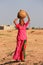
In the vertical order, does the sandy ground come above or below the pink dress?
below

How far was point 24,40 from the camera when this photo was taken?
31.3ft

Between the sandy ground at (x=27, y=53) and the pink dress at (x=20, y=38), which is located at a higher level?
the pink dress at (x=20, y=38)

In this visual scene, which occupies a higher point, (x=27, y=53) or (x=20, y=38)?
(x=20, y=38)

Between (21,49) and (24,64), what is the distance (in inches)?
23.2

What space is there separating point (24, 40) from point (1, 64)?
3.96 feet

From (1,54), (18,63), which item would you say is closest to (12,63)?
(18,63)

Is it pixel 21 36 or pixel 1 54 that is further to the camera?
pixel 1 54

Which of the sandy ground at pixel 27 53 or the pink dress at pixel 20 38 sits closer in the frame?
the pink dress at pixel 20 38

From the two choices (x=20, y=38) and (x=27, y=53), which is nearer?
(x=20, y=38)

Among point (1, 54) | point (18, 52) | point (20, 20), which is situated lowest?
point (1, 54)

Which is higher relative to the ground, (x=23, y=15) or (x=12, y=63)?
(x=23, y=15)

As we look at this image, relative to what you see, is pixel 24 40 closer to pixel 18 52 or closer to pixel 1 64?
pixel 18 52

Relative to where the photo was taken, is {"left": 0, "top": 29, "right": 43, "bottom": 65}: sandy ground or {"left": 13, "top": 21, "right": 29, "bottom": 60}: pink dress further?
{"left": 0, "top": 29, "right": 43, "bottom": 65}: sandy ground

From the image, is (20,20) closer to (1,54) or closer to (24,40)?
(24,40)
